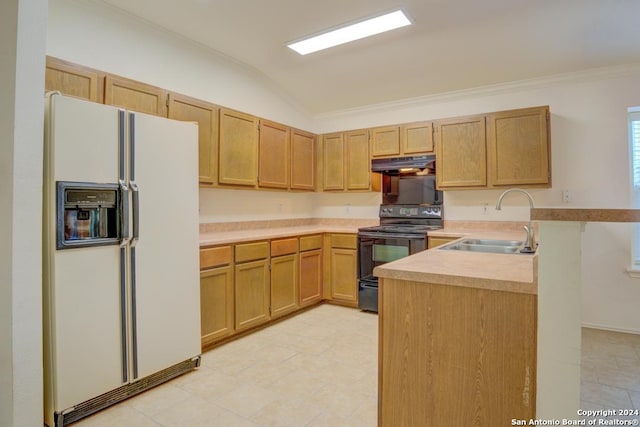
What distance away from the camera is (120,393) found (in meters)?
2.15

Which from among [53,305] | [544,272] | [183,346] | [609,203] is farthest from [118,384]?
[609,203]

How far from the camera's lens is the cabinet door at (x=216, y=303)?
111 inches

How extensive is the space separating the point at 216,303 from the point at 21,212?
1537mm

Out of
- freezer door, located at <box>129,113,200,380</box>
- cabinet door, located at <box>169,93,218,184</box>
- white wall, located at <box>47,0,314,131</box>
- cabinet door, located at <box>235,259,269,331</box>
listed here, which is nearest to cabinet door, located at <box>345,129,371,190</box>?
white wall, located at <box>47,0,314,131</box>

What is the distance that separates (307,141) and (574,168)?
287 centimetres

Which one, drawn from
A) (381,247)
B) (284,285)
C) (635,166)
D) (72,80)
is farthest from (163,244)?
(635,166)

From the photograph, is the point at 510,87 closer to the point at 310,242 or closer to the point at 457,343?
the point at 310,242

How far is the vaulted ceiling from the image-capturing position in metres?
2.67

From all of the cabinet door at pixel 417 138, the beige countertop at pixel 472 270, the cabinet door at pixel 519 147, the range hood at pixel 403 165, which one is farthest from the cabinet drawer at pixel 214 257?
the cabinet door at pixel 519 147

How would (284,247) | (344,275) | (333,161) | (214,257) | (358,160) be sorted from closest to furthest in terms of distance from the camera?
1. (214,257)
2. (284,247)
3. (344,275)
4. (358,160)
5. (333,161)

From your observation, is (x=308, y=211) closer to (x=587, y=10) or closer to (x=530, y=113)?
(x=530, y=113)

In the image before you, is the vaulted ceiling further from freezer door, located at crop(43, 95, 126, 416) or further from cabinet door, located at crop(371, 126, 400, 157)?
freezer door, located at crop(43, 95, 126, 416)

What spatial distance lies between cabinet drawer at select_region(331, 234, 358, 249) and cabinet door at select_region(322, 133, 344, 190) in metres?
0.69

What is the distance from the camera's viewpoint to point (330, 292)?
4.18 m
